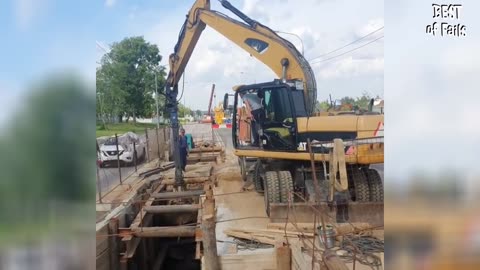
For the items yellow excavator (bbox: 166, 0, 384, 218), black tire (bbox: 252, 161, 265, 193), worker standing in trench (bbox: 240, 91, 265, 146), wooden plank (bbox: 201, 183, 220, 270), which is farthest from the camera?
black tire (bbox: 252, 161, 265, 193)

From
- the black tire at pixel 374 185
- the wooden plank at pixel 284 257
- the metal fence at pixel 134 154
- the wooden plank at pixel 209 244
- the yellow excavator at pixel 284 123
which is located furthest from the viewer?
the metal fence at pixel 134 154

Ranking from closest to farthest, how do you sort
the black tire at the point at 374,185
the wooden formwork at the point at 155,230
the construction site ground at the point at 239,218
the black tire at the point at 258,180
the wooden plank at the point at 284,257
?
1. the wooden plank at the point at 284,257
2. the construction site ground at the point at 239,218
3. the wooden formwork at the point at 155,230
4. the black tire at the point at 374,185
5. the black tire at the point at 258,180

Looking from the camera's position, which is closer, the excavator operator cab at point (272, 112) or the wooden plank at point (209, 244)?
the wooden plank at point (209, 244)

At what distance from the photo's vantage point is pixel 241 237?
14.6 feet

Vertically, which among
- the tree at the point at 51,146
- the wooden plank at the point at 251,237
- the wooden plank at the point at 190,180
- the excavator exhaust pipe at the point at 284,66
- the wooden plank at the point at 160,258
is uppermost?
the excavator exhaust pipe at the point at 284,66

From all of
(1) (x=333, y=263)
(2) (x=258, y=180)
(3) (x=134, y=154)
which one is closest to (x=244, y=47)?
(2) (x=258, y=180)

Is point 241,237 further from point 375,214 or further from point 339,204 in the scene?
point 375,214

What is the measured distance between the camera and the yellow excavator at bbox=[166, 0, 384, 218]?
4.57 m

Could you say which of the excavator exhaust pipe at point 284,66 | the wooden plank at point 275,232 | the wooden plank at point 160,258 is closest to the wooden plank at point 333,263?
the wooden plank at point 275,232

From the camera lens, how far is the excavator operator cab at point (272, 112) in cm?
523

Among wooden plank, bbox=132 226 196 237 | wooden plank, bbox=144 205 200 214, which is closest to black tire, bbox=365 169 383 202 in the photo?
wooden plank, bbox=132 226 196 237

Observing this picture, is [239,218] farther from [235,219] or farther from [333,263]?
[333,263]

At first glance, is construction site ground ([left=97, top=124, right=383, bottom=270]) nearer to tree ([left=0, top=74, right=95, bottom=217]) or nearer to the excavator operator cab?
the excavator operator cab

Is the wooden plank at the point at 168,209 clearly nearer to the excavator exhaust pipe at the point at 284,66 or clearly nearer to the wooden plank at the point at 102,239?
the wooden plank at the point at 102,239
